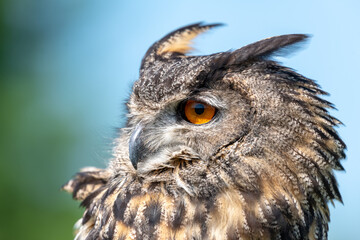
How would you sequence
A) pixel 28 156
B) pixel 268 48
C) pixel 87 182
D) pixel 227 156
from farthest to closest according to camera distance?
pixel 28 156
pixel 87 182
pixel 268 48
pixel 227 156

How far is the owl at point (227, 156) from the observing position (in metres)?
1.78

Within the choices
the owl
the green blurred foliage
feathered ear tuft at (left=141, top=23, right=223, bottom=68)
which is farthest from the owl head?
the green blurred foliage

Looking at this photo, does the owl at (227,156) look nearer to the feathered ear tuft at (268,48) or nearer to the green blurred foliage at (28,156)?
the feathered ear tuft at (268,48)

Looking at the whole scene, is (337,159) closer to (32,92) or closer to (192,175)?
(192,175)

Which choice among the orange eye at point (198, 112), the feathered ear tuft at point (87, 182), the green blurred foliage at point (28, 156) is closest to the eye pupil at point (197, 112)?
the orange eye at point (198, 112)

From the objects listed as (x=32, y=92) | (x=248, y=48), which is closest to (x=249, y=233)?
(x=248, y=48)

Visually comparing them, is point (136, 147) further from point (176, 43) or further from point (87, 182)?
point (176, 43)

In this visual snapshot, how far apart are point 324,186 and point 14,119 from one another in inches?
264

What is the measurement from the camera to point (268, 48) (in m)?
1.96

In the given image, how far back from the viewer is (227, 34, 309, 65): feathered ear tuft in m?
1.93

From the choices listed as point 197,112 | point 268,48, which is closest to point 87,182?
point 197,112

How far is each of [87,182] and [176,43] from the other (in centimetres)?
88

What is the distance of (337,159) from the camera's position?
1928 millimetres

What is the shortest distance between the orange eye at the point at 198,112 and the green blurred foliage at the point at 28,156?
4965 millimetres
